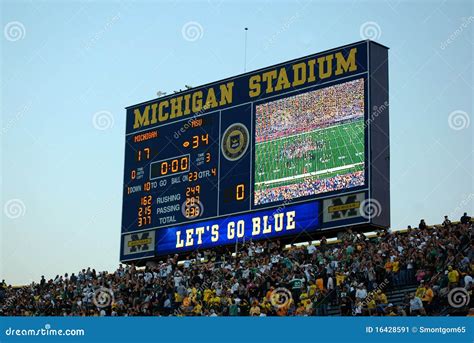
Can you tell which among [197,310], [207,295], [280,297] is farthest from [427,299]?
[207,295]

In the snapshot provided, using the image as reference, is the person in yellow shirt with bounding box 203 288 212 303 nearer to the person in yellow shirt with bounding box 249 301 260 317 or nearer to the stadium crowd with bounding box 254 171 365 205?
the person in yellow shirt with bounding box 249 301 260 317

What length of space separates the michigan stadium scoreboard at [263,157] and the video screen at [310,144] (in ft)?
0.11

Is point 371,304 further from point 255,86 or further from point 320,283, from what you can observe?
point 255,86

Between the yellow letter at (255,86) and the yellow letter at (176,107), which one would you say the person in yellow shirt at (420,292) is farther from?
the yellow letter at (176,107)

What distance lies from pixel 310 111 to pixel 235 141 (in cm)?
317

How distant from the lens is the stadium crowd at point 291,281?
23688 millimetres

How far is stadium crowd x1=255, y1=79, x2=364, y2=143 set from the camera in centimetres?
2939

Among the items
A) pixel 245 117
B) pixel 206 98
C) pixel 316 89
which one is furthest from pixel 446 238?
pixel 206 98

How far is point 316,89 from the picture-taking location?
1203 inches

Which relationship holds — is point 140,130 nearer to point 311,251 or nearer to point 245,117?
point 245,117

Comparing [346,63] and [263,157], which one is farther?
[263,157]

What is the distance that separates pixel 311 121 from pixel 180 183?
565cm

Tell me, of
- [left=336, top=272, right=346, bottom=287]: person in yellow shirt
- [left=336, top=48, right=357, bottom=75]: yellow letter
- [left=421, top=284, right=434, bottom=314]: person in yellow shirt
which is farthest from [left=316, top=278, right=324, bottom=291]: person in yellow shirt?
[left=336, top=48, right=357, bottom=75]: yellow letter

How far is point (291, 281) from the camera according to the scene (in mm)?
26797
